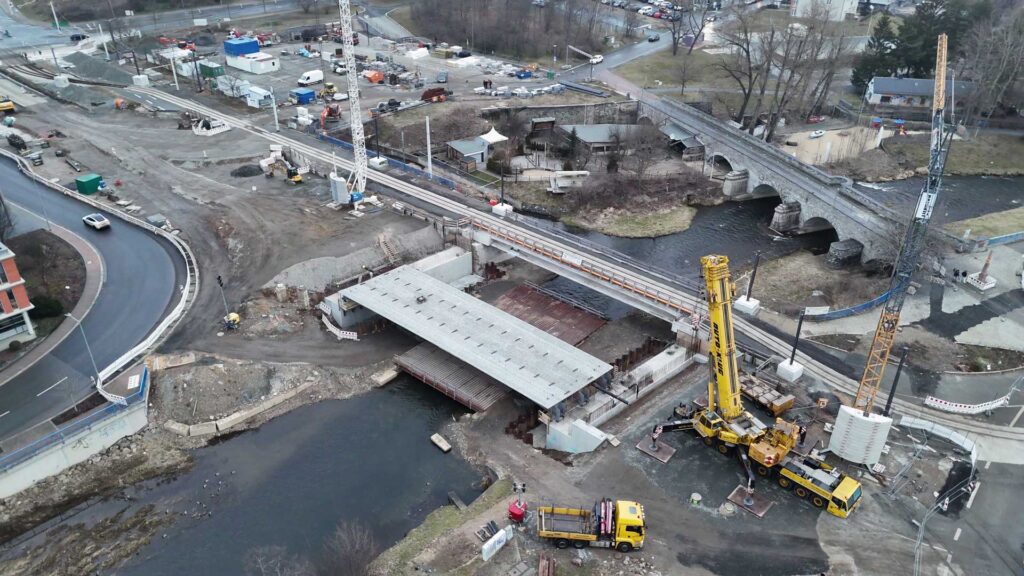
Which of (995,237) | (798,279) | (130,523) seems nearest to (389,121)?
(798,279)

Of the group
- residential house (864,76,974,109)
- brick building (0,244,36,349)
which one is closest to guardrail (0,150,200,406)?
brick building (0,244,36,349)

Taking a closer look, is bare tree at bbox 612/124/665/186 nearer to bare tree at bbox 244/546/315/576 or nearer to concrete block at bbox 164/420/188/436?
concrete block at bbox 164/420/188/436

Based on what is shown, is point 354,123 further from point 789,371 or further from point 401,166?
point 789,371

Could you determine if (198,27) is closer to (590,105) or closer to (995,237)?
(590,105)

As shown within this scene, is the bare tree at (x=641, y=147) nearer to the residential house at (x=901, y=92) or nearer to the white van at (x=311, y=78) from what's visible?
the residential house at (x=901, y=92)

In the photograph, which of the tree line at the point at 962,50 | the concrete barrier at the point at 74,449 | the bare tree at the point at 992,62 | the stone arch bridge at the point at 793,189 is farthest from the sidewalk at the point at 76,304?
the bare tree at the point at 992,62
